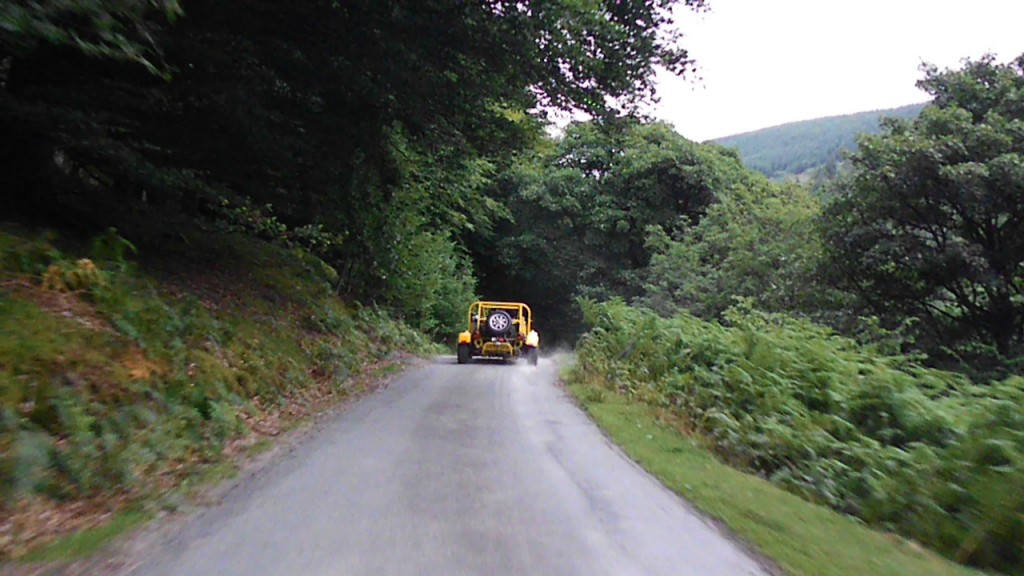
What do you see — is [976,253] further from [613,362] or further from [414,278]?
[414,278]

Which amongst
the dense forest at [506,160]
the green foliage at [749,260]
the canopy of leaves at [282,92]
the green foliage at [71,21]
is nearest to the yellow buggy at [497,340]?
the dense forest at [506,160]

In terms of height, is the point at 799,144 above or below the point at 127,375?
above

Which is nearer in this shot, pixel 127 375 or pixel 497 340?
pixel 127 375

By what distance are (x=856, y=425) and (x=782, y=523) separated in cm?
475

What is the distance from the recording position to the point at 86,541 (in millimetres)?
5594

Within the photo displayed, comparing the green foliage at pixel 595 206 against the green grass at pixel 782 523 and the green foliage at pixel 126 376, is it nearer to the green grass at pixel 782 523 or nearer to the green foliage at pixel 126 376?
the green foliage at pixel 126 376

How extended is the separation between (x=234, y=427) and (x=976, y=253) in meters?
14.1

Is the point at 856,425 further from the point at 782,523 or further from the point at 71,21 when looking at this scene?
the point at 71,21

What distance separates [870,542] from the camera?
6.74 m

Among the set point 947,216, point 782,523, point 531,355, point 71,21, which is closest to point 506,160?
point 531,355

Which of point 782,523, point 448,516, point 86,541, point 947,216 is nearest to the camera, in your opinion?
point 86,541

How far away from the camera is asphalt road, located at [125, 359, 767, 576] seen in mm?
5430

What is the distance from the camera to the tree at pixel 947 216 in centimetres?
1574

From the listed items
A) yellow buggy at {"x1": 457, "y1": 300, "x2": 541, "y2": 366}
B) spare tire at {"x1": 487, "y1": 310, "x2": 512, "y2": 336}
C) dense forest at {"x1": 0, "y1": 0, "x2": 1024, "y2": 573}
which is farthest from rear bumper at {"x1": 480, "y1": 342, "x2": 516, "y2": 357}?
dense forest at {"x1": 0, "y1": 0, "x2": 1024, "y2": 573}
